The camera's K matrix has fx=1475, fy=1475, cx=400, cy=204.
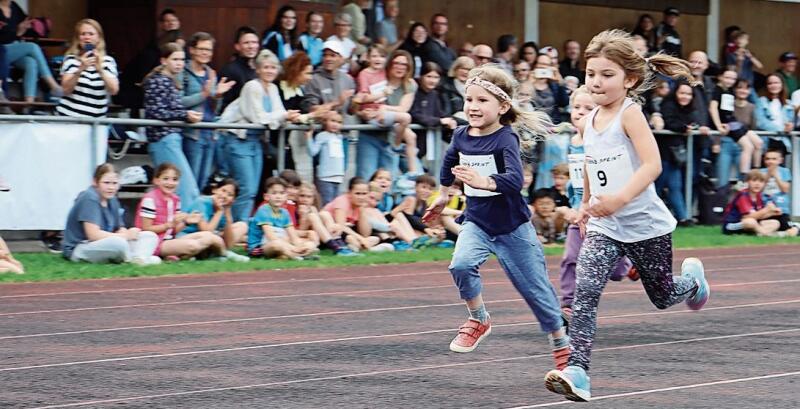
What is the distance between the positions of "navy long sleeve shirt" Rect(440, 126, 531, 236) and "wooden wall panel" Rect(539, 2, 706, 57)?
54.4 feet

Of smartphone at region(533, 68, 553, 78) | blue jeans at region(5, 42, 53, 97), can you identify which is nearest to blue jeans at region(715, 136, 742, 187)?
smartphone at region(533, 68, 553, 78)

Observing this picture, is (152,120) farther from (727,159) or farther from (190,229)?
(727,159)

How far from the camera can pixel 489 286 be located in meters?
12.7

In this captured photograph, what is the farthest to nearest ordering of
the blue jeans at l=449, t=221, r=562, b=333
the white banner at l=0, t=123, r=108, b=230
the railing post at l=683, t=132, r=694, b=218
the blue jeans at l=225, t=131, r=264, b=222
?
the railing post at l=683, t=132, r=694, b=218, the blue jeans at l=225, t=131, r=264, b=222, the white banner at l=0, t=123, r=108, b=230, the blue jeans at l=449, t=221, r=562, b=333

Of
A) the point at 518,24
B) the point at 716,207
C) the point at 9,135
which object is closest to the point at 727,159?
the point at 716,207

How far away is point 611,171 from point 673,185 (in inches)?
522

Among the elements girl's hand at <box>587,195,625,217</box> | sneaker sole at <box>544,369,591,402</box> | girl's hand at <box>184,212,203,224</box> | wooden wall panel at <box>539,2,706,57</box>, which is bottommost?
sneaker sole at <box>544,369,591,402</box>

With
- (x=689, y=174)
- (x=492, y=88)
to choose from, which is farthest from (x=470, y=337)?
(x=689, y=174)

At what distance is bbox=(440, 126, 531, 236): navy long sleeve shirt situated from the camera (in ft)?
26.2

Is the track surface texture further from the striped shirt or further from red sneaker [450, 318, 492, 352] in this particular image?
the striped shirt

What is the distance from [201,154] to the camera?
602 inches

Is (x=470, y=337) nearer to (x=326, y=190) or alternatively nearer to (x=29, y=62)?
(x=326, y=190)

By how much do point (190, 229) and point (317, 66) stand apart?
3.23 metres

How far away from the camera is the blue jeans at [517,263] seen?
7867 millimetres
